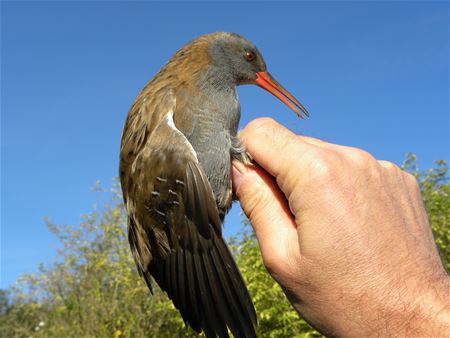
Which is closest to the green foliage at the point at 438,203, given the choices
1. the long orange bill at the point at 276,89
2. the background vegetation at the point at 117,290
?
the background vegetation at the point at 117,290

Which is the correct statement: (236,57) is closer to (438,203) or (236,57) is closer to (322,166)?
(322,166)

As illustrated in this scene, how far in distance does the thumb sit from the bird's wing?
0.21 meters

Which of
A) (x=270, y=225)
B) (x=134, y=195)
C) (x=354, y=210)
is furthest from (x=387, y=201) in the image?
(x=134, y=195)

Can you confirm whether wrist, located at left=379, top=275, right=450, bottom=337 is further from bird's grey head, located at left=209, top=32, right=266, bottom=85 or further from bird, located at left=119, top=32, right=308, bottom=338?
bird's grey head, located at left=209, top=32, right=266, bottom=85

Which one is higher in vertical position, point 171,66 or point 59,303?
point 59,303

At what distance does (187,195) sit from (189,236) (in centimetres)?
20

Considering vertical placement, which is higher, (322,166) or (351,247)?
(322,166)

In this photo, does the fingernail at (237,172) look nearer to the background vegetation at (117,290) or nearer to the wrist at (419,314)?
the wrist at (419,314)

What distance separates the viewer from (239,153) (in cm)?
253

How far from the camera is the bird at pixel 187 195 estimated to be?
2.48 meters

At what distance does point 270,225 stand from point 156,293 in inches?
370

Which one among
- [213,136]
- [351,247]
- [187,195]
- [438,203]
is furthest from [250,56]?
[438,203]

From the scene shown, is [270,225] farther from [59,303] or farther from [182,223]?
[59,303]

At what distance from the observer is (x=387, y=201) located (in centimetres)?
201
